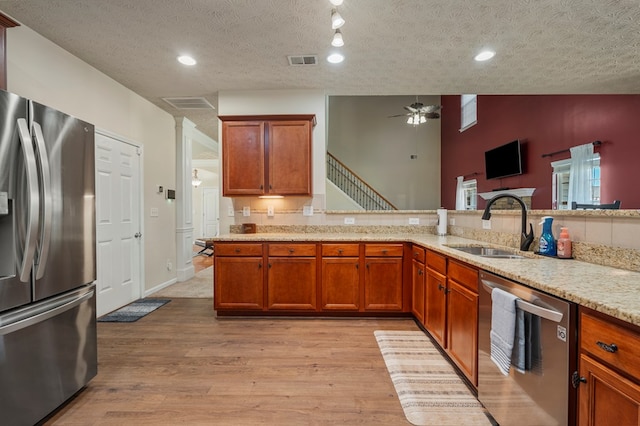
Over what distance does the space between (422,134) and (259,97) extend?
6.79 metres

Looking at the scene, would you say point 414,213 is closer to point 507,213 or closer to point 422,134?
point 507,213

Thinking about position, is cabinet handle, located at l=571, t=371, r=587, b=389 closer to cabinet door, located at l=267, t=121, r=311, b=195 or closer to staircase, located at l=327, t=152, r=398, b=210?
cabinet door, located at l=267, t=121, r=311, b=195

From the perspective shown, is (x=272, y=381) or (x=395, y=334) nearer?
(x=272, y=381)

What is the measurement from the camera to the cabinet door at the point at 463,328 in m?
1.86

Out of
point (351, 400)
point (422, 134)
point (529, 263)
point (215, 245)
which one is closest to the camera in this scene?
point (529, 263)

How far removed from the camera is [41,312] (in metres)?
1.60

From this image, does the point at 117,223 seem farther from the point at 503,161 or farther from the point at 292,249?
the point at 503,161

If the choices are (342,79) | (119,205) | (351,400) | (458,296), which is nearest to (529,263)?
(458,296)

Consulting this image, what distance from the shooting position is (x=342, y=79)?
347 cm

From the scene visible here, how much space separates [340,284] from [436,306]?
40.4 inches

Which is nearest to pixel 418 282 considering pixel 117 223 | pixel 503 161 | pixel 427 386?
pixel 427 386

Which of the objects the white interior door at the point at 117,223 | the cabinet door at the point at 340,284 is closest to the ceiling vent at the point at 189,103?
the white interior door at the point at 117,223

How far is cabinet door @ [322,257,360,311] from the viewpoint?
10.4 ft

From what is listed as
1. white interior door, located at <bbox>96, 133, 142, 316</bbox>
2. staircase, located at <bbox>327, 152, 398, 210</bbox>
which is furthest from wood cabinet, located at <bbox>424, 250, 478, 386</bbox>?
staircase, located at <bbox>327, 152, 398, 210</bbox>
